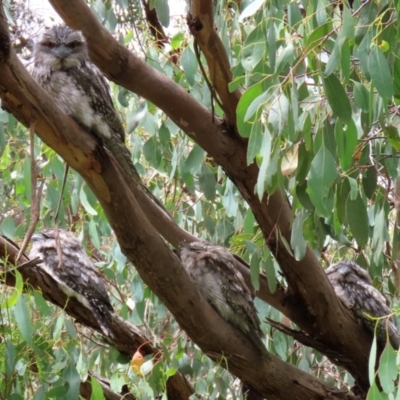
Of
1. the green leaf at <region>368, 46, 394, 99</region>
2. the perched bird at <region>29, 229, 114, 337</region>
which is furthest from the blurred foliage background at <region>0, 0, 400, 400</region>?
the perched bird at <region>29, 229, 114, 337</region>

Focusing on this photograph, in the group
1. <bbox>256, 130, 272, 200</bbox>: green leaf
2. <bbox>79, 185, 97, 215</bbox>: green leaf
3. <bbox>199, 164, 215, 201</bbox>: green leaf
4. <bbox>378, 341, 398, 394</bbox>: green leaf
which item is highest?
<bbox>79, 185, 97, 215</bbox>: green leaf

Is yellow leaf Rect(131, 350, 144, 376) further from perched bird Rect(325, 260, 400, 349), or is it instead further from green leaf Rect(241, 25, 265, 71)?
green leaf Rect(241, 25, 265, 71)

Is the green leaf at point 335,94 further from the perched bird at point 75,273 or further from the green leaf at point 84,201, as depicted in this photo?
the green leaf at point 84,201

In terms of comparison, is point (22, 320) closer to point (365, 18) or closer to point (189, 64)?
point (189, 64)

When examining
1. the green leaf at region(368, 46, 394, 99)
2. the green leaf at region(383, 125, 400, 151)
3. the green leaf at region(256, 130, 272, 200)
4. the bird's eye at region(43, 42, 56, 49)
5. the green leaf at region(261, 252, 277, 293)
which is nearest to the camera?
the green leaf at region(368, 46, 394, 99)

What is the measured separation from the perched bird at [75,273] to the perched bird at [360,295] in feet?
3.30

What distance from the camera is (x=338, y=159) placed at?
199cm

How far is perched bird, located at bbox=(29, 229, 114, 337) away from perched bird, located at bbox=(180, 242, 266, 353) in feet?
1.31

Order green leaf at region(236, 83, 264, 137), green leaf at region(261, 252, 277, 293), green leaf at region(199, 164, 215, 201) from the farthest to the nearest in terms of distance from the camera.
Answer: green leaf at region(199, 164, 215, 201) < green leaf at region(261, 252, 277, 293) < green leaf at region(236, 83, 264, 137)

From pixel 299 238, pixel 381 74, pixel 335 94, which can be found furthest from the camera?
pixel 299 238

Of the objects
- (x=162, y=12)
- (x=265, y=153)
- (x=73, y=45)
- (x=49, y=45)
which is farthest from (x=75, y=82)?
(x=265, y=153)

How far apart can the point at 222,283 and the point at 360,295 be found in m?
0.67

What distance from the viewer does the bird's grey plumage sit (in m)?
2.58

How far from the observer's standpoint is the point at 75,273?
327 centimetres
